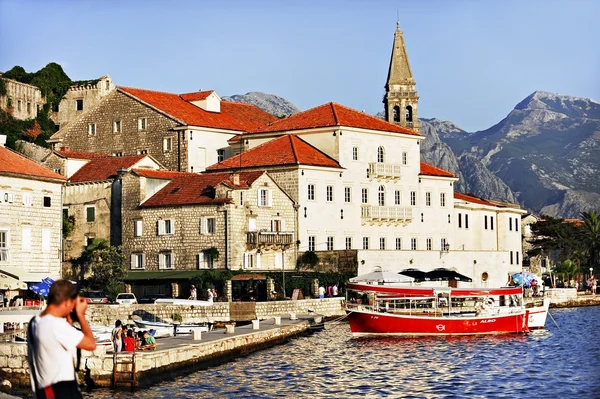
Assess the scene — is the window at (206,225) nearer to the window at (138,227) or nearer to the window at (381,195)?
the window at (138,227)

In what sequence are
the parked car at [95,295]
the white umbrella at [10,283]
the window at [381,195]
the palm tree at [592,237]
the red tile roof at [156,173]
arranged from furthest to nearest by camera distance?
the palm tree at [592,237] → the window at [381,195] → the red tile roof at [156,173] → the parked car at [95,295] → the white umbrella at [10,283]

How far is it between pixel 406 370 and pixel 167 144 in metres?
42.4

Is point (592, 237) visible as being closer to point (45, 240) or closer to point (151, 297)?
point (151, 297)

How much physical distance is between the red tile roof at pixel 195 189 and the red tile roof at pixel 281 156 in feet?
8.17

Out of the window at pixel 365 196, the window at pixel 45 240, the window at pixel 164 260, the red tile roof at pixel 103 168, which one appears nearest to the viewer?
the window at pixel 45 240

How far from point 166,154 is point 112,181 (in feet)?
26.1

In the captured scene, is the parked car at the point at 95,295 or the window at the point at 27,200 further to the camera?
the parked car at the point at 95,295

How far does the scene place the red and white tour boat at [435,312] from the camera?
50.4 metres

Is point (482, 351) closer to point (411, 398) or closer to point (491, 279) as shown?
point (411, 398)

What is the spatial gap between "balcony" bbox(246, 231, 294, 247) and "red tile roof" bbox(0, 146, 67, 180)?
12.1 metres

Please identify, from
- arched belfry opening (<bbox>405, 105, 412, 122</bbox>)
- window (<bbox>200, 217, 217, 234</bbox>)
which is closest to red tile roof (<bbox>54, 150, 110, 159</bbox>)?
window (<bbox>200, 217, 217, 234</bbox>)

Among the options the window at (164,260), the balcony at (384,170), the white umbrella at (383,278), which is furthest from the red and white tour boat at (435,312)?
the balcony at (384,170)

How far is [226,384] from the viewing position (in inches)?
1325

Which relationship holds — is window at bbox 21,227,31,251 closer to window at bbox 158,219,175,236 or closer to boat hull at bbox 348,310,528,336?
window at bbox 158,219,175,236
